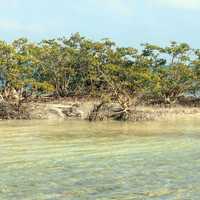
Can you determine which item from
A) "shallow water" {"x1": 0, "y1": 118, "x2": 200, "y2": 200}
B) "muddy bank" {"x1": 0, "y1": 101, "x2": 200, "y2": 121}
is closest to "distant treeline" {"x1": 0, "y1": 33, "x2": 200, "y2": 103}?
"muddy bank" {"x1": 0, "y1": 101, "x2": 200, "y2": 121}

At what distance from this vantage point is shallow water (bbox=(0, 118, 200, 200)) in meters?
9.42

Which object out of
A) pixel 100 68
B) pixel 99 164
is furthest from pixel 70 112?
pixel 99 164

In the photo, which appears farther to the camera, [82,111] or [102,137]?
[82,111]

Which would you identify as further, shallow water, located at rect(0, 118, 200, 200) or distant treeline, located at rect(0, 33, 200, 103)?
distant treeline, located at rect(0, 33, 200, 103)

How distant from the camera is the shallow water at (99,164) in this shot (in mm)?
9419

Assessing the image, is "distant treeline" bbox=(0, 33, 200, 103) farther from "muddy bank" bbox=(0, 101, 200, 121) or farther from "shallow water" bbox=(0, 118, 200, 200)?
"shallow water" bbox=(0, 118, 200, 200)

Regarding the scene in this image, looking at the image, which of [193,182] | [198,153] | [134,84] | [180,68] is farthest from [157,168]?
[180,68]

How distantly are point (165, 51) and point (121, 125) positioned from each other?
14.4 meters

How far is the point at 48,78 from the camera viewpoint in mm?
36781

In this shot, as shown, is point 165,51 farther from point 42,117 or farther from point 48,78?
point 42,117

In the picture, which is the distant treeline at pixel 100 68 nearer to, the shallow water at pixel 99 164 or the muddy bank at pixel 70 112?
the muddy bank at pixel 70 112

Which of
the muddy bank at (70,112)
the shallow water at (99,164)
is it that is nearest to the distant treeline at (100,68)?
the muddy bank at (70,112)

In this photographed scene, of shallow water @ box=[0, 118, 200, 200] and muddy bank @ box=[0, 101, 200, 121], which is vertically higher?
muddy bank @ box=[0, 101, 200, 121]

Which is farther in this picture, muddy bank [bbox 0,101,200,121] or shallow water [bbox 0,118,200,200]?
muddy bank [bbox 0,101,200,121]
